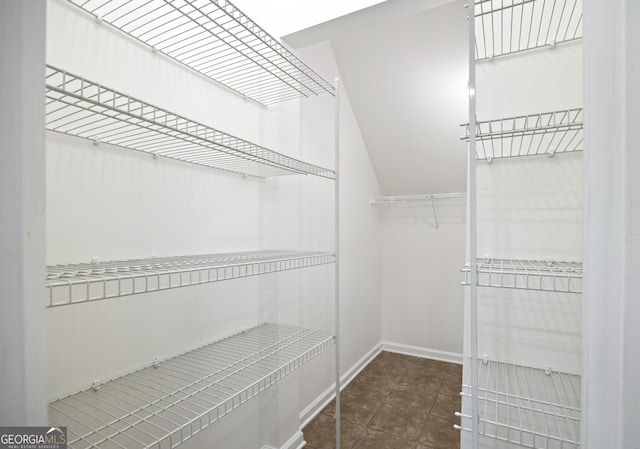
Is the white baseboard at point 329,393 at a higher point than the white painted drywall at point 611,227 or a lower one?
lower

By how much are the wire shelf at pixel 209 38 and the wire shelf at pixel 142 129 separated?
8.8 inches

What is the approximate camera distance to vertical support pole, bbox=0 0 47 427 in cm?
33

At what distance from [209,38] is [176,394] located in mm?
1270

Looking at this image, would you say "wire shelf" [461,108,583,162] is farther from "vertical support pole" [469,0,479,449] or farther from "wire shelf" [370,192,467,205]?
"wire shelf" [370,192,467,205]

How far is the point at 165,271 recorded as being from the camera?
2.29ft

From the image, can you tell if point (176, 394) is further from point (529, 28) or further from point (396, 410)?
point (529, 28)

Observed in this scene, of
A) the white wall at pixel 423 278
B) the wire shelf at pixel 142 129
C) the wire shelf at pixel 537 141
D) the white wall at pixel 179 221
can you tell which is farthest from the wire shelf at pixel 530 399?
the white wall at pixel 423 278

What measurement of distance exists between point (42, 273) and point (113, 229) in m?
0.60

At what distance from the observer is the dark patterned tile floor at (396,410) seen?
1.65 meters

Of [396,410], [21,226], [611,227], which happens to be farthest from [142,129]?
[396,410]

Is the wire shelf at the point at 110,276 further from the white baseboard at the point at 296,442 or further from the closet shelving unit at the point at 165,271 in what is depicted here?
the white baseboard at the point at 296,442

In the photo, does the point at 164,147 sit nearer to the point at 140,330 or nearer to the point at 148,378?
the point at 140,330

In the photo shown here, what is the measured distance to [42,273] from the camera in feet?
1.14

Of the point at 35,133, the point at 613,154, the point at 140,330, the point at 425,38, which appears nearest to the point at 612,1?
the point at 613,154
